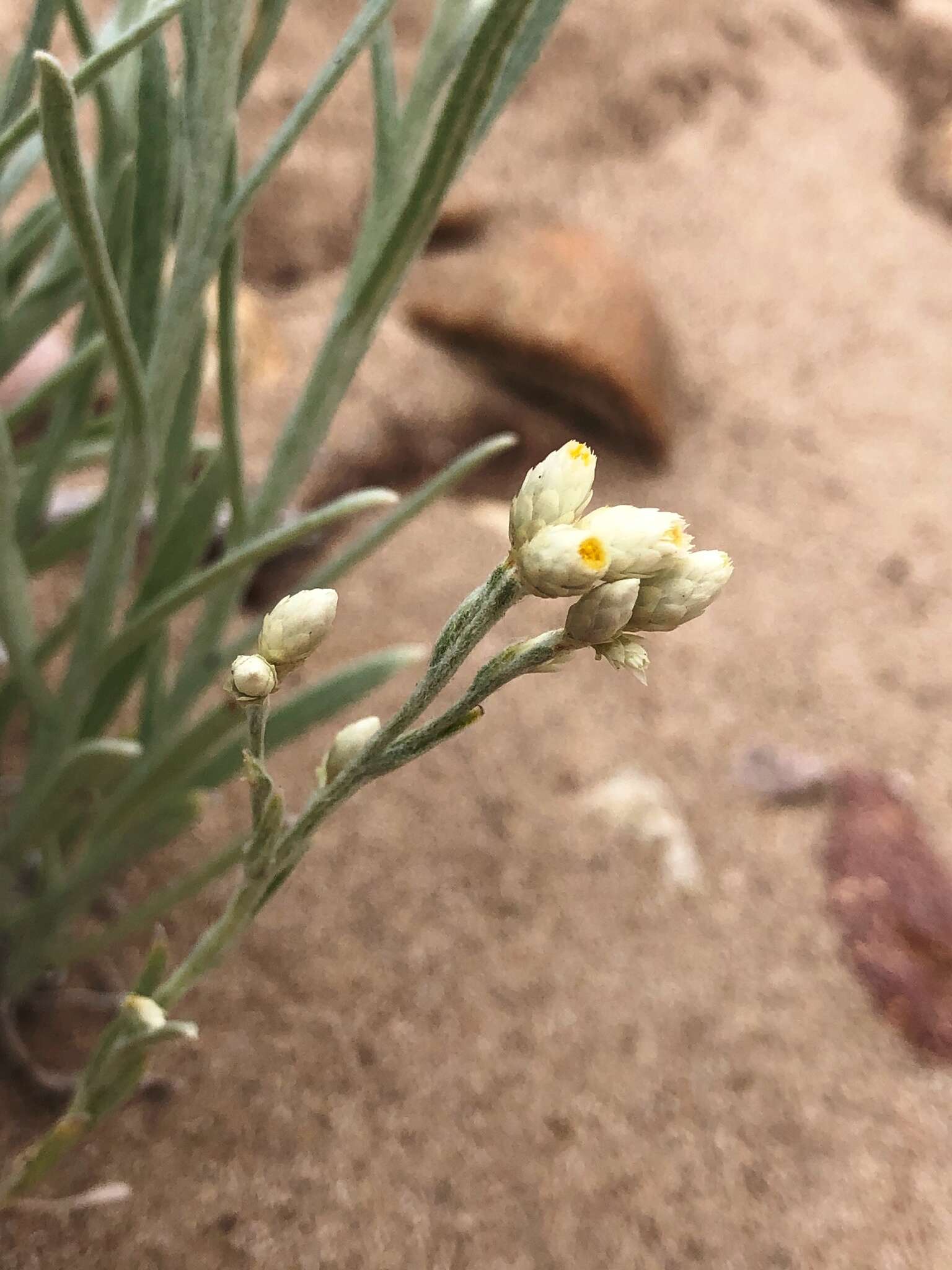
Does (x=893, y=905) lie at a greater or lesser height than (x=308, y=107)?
lesser

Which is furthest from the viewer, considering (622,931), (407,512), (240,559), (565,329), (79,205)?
(565,329)

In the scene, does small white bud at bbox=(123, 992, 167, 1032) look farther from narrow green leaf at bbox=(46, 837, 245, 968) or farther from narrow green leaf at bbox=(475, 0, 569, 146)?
narrow green leaf at bbox=(475, 0, 569, 146)

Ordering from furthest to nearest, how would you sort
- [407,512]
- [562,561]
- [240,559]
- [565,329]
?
1. [565,329]
2. [407,512]
3. [240,559]
4. [562,561]

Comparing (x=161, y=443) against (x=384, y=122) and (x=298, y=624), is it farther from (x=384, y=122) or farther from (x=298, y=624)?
(x=298, y=624)

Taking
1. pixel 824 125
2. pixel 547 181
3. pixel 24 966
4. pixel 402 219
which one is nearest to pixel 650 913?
pixel 24 966

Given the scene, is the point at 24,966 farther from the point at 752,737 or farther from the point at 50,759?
the point at 752,737

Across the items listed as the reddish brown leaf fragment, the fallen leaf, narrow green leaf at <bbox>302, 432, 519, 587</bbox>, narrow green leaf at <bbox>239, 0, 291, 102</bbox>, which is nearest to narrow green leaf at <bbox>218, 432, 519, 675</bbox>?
narrow green leaf at <bbox>302, 432, 519, 587</bbox>

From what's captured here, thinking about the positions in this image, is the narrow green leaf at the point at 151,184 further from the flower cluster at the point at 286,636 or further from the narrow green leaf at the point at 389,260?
the flower cluster at the point at 286,636

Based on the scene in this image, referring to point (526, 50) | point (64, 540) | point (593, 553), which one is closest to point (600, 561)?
point (593, 553)

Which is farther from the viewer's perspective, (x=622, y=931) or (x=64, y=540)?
(x=622, y=931)
